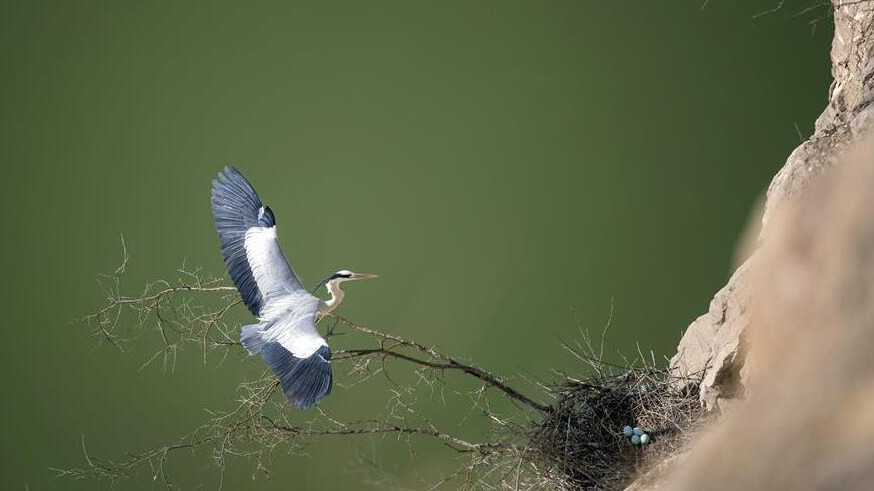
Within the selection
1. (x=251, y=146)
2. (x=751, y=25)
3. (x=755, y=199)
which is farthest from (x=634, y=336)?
A: (x=251, y=146)

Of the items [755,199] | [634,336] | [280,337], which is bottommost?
[634,336]

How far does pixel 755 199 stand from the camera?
294 cm

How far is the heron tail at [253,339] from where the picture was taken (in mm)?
1728

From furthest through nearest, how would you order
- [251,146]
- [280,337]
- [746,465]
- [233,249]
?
[251,146] < [233,249] < [280,337] < [746,465]

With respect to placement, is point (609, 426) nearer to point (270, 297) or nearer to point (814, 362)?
point (270, 297)

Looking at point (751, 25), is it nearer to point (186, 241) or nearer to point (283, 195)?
point (283, 195)

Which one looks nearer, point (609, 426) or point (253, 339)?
point (253, 339)

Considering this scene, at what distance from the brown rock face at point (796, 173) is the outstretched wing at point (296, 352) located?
616 mm

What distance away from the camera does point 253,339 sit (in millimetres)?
1744

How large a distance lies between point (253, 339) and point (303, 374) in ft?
0.43

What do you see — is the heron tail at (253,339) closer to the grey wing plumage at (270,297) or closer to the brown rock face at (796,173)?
the grey wing plumage at (270,297)

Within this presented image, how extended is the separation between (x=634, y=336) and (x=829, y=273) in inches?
84.6

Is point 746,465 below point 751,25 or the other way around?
below

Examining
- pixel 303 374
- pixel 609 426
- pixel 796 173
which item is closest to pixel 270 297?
pixel 303 374
